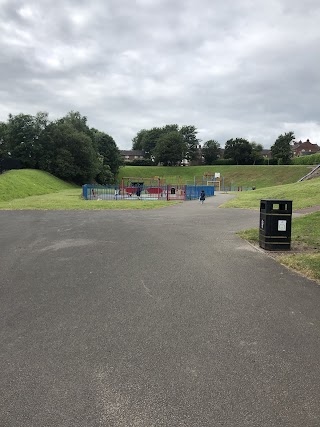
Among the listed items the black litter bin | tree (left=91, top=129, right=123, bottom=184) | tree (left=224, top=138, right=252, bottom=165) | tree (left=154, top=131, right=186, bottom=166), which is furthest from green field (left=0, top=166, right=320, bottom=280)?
tree (left=224, top=138, right=252, bottom=165)

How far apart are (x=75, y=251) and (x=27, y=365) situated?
5.52 m

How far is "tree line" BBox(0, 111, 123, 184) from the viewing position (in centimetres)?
6394

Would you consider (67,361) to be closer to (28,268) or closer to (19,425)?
(19,425)

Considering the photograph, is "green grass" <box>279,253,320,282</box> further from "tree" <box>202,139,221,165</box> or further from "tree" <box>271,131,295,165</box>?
"tree" <box>202,139,221,165</box>

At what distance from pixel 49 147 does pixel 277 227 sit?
209ft

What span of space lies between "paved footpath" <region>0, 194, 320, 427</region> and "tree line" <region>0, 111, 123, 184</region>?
59.4m

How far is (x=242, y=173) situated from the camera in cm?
8312

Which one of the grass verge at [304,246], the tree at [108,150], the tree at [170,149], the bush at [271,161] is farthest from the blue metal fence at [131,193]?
the tree at [170,149]

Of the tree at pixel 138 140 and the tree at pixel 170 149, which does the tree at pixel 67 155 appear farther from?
the tree at pixel 138 140

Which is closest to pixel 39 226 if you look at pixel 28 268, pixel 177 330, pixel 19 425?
pixel 28 268

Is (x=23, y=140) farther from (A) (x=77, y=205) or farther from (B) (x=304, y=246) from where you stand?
(B) (x=304, y=246)

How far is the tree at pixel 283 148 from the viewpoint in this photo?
90.7 m

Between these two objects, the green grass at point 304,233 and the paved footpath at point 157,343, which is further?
the green grass at point 304,233

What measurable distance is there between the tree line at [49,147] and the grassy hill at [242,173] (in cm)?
2021
